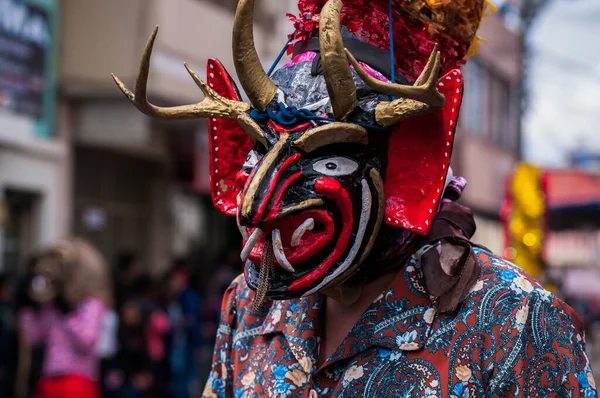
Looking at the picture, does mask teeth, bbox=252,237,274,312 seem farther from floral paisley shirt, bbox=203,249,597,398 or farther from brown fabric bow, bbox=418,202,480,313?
brown fabric bow, bbox=418,202,480,313

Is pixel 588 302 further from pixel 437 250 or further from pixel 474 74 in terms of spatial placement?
pixel 437 250

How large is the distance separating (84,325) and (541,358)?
16.6 ft

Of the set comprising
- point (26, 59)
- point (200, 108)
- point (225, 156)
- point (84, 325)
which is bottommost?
point (84, 325)

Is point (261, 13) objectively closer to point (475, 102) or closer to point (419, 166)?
point (475, 102)

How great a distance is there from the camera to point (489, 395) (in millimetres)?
1994

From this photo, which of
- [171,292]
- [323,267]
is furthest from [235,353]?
[171,292]

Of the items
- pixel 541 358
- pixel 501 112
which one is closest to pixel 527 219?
pixel 541 358

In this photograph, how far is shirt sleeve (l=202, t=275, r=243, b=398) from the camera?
254cm

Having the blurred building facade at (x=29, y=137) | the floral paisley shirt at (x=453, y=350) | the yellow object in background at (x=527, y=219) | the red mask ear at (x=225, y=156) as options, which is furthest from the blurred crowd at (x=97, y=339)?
the floral paisley shirt at (x=453, y=350)

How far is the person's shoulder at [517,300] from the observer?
2.04 m

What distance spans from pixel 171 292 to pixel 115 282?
1.91ft

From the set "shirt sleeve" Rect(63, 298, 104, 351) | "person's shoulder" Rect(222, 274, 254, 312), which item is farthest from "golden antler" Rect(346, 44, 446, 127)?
"shirt sleeve" Rect(63, 298, 104, 351)

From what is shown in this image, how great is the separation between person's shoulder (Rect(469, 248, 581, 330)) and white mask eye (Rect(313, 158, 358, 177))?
16.5 inches

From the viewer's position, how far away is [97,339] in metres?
6.64
